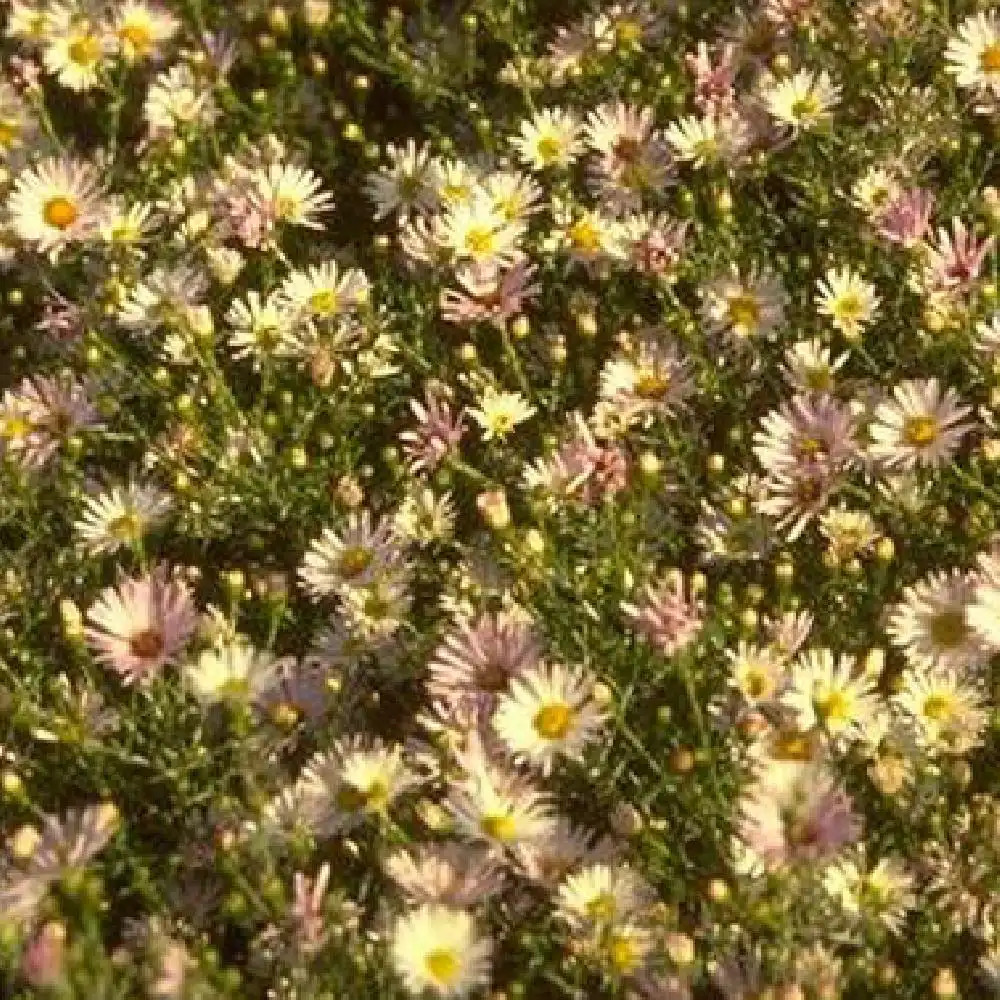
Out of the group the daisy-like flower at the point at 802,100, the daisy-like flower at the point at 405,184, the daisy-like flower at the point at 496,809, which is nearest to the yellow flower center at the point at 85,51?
the daisy-like flower at the point at 405,184

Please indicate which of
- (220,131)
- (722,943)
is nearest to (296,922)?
(722,943)

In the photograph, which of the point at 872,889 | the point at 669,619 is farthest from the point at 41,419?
the point at 872,889

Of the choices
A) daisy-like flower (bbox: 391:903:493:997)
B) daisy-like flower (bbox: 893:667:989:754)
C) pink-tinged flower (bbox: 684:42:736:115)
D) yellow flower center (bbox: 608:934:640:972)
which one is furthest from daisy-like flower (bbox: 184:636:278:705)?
pink-tinged flower (bbox: 684:42:736:115)

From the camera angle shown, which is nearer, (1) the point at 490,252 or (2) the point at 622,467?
(2) the point at 622,467

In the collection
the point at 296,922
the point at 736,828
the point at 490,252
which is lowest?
the point at 296,922

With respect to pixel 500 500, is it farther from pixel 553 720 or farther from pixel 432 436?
pixel 432 436

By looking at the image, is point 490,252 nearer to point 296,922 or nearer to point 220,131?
point 220,131

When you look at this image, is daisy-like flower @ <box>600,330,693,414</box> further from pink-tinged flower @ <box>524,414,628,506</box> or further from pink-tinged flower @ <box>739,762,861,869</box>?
pink-tinged flower @ <box>739,762,861,869</box>
